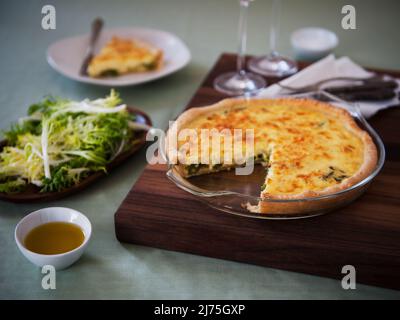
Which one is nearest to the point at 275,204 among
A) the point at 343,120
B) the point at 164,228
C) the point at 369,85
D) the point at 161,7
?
the point at 164,228

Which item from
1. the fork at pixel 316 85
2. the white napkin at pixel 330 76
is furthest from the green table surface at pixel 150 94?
the fork at pixel 316 85

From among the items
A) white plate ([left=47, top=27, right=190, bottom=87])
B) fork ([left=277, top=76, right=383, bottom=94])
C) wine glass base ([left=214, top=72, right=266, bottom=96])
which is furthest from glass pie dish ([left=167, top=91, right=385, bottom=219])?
white plate ([left=47, top=27, right=190, bottom=87])

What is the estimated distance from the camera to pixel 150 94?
4059mm

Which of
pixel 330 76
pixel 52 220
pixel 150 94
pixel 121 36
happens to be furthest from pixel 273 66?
pixel 52 220

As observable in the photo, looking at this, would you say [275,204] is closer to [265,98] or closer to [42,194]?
[265,98]

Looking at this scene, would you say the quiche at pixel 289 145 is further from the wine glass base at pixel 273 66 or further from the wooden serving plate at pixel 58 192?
the wine glass base at pixel 273 66

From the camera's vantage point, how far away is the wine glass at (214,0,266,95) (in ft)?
12.4

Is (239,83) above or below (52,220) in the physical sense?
above

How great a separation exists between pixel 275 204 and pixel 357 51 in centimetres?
265

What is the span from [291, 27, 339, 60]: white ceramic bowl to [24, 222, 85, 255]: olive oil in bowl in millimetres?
2541

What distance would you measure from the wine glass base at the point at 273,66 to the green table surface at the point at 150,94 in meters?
0.45

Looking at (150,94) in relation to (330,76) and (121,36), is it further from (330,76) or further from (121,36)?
(330,76)

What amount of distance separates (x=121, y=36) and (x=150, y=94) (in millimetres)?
751

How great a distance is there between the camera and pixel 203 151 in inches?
112
